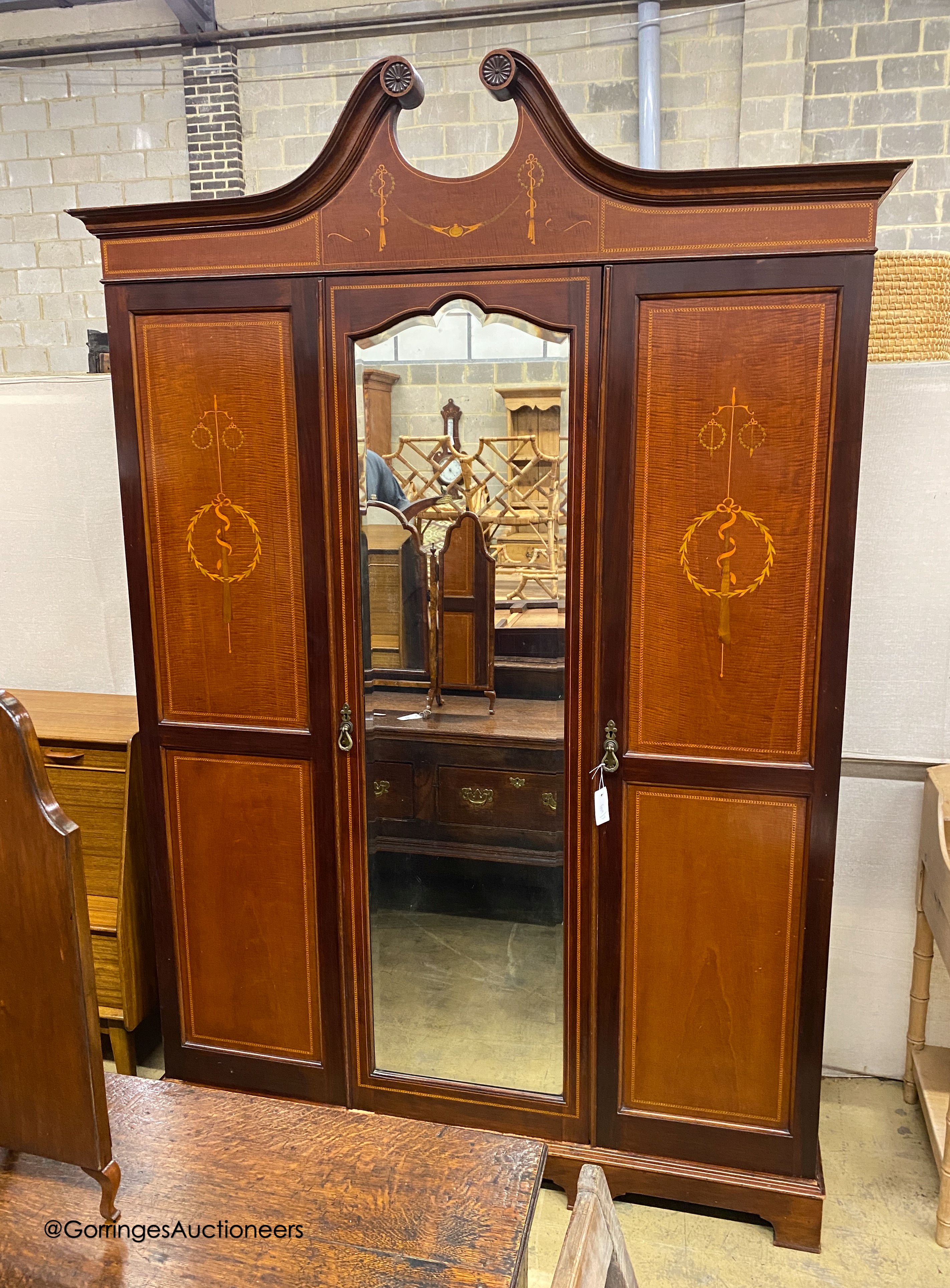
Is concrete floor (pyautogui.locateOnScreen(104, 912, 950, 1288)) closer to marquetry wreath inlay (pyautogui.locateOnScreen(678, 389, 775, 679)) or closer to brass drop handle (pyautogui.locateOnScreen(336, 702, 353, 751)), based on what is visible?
brass drop handle (pyautogui.locateOnScreen(336, 702, 353, 751))

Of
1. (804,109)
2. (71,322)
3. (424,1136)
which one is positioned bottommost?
(424,1136)

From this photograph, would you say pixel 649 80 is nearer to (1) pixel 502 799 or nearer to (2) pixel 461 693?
(2) pixel 461 693

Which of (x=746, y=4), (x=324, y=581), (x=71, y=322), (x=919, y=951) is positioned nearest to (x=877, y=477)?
(x=919, y=951)

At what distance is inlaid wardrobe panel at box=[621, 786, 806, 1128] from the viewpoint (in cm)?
203

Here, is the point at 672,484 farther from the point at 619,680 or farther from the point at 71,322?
the point at 71,322

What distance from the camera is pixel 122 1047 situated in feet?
8.52

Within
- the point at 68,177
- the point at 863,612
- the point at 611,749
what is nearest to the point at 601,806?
the point at 611,749

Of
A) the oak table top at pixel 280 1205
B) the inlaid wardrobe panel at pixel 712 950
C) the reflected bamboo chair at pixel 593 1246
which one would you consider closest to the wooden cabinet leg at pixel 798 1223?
the inlaid wardrobe panel at pixel 712 950

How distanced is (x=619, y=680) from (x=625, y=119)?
3.73 meters

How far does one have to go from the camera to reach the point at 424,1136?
4.32ft

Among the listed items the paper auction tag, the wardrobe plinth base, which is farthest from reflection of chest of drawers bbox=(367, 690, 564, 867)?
the wardrobe plinth base

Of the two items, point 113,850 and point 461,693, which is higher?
point 461,693

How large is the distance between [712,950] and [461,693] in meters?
0.82

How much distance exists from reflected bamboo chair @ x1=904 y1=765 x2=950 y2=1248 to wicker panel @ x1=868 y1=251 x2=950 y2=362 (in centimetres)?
110
